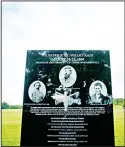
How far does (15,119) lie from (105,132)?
0.84m

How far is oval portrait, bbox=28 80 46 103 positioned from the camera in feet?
7.15

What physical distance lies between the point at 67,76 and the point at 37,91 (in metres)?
0.32

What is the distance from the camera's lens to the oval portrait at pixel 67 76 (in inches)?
86.6

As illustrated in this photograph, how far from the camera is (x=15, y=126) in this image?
2.17 m

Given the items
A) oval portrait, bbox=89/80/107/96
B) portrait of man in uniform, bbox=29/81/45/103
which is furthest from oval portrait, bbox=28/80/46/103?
oval portrait, bbox=89/80/107/96

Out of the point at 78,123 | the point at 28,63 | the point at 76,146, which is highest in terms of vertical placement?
the point at 28,63

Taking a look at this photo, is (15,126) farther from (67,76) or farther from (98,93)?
(98,93)

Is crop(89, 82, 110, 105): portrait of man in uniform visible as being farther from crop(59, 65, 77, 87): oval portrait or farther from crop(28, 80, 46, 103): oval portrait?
crop(28, 80, 46, 103): oval portrait

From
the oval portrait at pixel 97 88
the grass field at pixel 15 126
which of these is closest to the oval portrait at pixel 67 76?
the oval portrait at pixel 97 88

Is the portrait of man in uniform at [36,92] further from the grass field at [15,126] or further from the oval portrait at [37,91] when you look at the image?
the grass field at [15,126]

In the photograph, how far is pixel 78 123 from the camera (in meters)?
2.09

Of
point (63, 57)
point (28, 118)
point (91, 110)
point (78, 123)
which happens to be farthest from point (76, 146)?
point (63, 57)

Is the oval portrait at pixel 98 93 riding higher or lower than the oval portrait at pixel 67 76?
lower

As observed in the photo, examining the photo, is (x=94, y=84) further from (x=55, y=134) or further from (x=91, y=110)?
(x=55, y=134)
